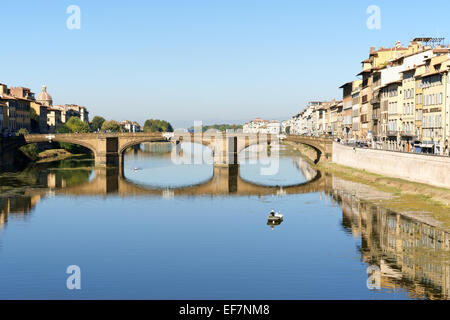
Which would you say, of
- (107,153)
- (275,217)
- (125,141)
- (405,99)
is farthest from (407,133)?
(107,153)

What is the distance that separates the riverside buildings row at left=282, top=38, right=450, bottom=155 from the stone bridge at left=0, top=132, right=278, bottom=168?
18.5 m

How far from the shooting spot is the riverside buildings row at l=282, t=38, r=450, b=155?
213ft

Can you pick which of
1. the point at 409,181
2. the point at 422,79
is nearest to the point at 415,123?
the point at 422,79

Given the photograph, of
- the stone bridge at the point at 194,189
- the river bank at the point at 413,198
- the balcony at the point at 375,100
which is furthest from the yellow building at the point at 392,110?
the river bank at the point at 413,198

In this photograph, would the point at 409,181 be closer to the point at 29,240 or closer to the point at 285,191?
the point at 285,191

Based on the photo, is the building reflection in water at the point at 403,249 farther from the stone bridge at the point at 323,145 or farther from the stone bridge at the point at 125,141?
the stone bridge at the point at 125,141

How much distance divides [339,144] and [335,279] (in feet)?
209

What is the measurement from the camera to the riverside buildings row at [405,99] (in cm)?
6481

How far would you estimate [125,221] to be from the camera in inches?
1844

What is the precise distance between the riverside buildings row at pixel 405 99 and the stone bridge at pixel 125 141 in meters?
18.5

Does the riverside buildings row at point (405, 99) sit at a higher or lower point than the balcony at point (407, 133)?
higher

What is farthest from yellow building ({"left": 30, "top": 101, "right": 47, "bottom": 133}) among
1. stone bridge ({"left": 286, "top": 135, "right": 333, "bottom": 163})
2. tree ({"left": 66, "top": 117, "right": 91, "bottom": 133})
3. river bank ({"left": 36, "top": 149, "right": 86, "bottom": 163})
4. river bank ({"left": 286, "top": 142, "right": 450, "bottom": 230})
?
river bank ({"left": 286, "top": 142, "right": 450, "bottom": 230})

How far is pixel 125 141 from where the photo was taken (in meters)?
102

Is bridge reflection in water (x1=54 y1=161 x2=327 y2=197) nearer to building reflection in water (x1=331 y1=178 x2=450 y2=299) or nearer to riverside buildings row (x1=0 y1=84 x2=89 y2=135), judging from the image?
building reflection in water (x1=331 y1=178 x2=450 y2=299)
